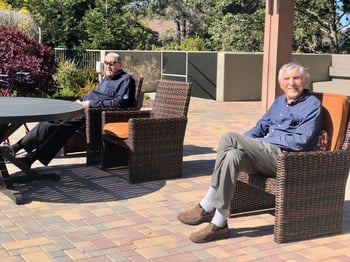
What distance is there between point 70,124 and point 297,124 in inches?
93.3

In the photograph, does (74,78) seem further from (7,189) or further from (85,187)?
(7,189)

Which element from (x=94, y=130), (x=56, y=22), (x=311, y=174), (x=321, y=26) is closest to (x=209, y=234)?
(x=311, y=174)

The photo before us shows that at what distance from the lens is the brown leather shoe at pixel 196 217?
3.58 m

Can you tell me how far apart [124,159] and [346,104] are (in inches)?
100

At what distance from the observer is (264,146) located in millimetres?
3354

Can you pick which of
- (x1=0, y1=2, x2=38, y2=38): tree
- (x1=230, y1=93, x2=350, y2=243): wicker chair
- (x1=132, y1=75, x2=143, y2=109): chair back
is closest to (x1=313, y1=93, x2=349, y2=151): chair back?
(x1=230, y1=93, x2=350, y2=243): wicker chair

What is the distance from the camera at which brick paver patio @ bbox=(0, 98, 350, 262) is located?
10.2ft

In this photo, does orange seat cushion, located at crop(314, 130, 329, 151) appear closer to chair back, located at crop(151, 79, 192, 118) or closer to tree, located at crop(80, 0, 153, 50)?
chair back, located at crop(151, 79, 192, 118)

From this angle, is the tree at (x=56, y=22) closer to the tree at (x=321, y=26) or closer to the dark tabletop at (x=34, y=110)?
the tree at (x=321, y=26)

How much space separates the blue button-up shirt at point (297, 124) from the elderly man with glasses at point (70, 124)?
2.00 m

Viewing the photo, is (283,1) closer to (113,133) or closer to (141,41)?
(113,133)

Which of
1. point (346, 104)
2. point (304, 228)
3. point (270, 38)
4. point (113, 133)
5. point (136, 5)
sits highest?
point (136, 5)

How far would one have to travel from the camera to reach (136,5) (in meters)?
29.2

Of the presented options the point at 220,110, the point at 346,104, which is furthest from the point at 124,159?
the point at 220,110
